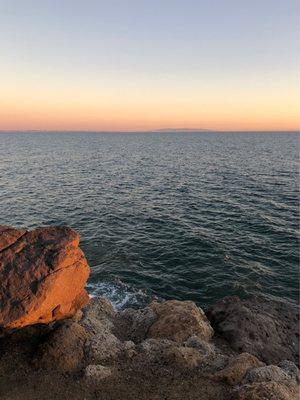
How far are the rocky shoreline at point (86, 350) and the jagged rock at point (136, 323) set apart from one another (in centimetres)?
10

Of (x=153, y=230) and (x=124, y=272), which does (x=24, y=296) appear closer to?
(x=124, y=272)

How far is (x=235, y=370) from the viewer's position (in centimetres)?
1600

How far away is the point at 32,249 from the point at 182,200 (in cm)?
3981

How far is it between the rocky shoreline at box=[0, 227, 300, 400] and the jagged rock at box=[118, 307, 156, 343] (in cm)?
10

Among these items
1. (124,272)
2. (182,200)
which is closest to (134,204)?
(182,200)

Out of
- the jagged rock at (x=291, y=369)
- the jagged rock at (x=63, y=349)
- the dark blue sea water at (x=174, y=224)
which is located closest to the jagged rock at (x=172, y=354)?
the jagged rock at (x=63, y=349)

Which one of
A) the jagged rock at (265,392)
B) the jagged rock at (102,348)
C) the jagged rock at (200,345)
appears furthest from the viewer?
the jagged rock at (200,345)

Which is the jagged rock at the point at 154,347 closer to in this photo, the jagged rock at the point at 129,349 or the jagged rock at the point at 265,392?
the jagged rock at the point at 129,349

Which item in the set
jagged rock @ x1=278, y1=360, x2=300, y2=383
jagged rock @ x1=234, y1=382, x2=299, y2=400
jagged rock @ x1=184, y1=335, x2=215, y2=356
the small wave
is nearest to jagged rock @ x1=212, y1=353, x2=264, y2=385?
jagged rock @ x1=234, y1=382, x2=299, y2=400

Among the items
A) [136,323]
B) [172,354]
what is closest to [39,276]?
[172,354]

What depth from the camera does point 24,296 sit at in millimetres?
15812

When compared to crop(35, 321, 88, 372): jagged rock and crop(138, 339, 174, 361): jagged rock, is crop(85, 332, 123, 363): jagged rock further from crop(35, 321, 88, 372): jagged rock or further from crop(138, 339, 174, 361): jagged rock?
crop(138, 339, 174, 361): jagged rock

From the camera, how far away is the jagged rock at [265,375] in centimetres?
1551

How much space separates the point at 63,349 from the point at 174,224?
93.7ft
